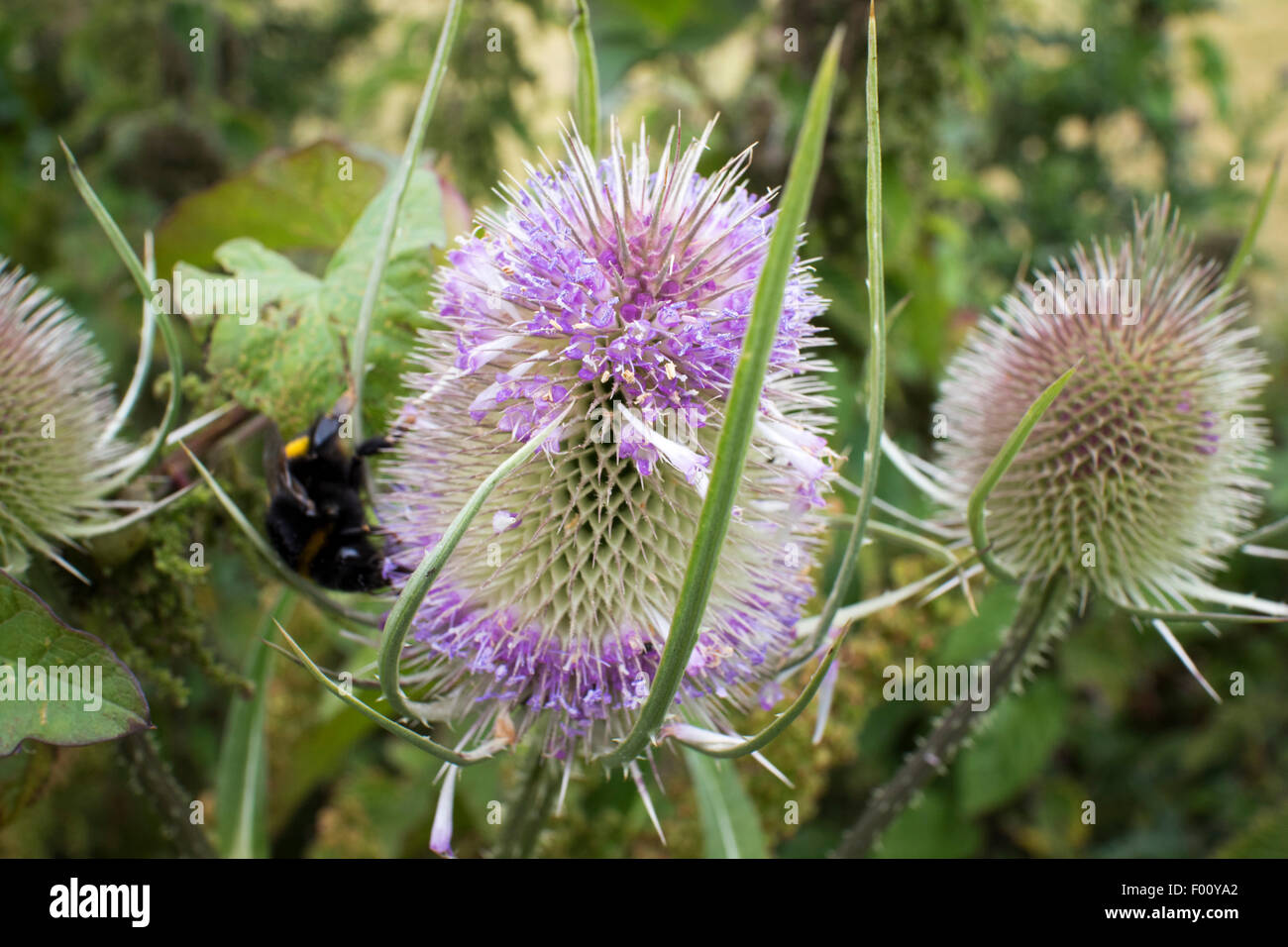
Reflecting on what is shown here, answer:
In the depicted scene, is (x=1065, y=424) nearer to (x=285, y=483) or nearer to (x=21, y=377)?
(x=285, y=483)

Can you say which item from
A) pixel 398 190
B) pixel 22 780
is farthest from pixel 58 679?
pixel 398 190

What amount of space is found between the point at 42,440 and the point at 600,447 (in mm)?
643

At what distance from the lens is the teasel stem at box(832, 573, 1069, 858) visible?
1270 millimetres

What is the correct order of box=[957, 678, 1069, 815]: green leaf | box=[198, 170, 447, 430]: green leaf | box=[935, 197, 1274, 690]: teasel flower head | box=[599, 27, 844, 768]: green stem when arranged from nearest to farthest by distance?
box=[599, 27, 844, 768]: green stem < box=[198, 170, 447, 430]: green leaf < box=[935, 197, 1274, 690]: teasel flower head < box=[957, 678, 1069, 815]: green leaf

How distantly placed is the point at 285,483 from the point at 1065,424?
96 centimetres

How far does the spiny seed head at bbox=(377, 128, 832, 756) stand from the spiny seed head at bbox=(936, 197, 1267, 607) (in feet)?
1.31

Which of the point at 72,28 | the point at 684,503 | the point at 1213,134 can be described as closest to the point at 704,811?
the point at 684,503

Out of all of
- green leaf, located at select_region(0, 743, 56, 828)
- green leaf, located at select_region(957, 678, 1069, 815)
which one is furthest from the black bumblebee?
green leaf, located at select_region(957, 678, 1069, 815)

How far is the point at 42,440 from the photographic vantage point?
1.11 metres

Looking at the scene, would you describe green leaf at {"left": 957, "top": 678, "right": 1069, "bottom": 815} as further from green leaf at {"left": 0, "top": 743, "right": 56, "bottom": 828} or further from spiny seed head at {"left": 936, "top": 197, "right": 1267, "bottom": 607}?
green leaf at {"left": 0, "top": 743, "right": 56, "bottom": 828}

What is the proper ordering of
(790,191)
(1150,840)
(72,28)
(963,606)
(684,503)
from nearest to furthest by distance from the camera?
(790,191) → (684,503) → (963,606) → (1150,840) → (72,28)

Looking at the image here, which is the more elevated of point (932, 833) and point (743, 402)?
point (743, 402)

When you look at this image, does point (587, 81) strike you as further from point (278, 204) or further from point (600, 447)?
point (278, 204)

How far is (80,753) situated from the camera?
1835 millimetres
